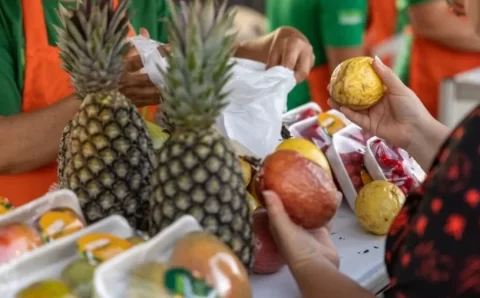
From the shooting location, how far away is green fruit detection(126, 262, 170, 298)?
793 mm

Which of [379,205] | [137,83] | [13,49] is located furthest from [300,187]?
[13,49]

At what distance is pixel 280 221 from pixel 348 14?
172cm

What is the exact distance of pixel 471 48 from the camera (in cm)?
284

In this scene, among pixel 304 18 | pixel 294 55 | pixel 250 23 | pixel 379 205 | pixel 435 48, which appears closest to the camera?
pixel 379 205

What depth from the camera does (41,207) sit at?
0.99 m

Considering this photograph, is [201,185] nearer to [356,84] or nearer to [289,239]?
[289,239]

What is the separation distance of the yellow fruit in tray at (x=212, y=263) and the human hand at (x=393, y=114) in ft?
2.03

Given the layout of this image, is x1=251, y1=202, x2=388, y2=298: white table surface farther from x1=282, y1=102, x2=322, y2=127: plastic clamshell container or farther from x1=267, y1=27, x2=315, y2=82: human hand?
x1=267, y1=27, x2=315, y2=82: human hand

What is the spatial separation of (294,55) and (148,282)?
3.26ft

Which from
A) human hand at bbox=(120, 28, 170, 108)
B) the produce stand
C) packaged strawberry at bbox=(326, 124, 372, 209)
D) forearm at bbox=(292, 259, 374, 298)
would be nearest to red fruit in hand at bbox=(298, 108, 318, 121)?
packaged strawberry at bbox=(326, 124, 372, 209)

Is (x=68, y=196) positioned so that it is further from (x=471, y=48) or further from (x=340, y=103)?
(x=471, y=48)

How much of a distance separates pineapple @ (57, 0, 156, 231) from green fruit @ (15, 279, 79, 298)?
0.79 feet

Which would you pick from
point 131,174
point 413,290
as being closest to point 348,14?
point 131,174

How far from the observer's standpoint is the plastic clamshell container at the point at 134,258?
0.80 metres
